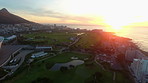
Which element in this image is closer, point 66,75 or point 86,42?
point 66,75

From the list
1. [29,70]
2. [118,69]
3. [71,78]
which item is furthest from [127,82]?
[29,70]

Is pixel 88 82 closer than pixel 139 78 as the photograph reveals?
Yes

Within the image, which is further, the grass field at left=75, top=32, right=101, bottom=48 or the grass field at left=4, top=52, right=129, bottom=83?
the grass field at left=75, top=32, right=101, bottom=48

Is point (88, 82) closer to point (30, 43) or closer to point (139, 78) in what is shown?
point (139, 78)

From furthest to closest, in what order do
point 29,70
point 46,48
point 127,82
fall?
point 46,48, point 29,70, point 127,82

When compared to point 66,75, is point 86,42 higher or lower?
higher

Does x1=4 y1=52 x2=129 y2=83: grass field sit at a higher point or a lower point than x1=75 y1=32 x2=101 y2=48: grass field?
lower

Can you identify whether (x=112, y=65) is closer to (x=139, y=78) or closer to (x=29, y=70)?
(x=139, y=78)

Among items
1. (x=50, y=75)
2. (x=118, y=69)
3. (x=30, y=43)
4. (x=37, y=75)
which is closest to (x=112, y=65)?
(x=118, y=69)

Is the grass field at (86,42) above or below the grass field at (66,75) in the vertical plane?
above

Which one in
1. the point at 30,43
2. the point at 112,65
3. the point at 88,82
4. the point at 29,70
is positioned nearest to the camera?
the point at 88,82

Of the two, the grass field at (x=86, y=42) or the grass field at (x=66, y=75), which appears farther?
the grass field at (x=86, y=42)
